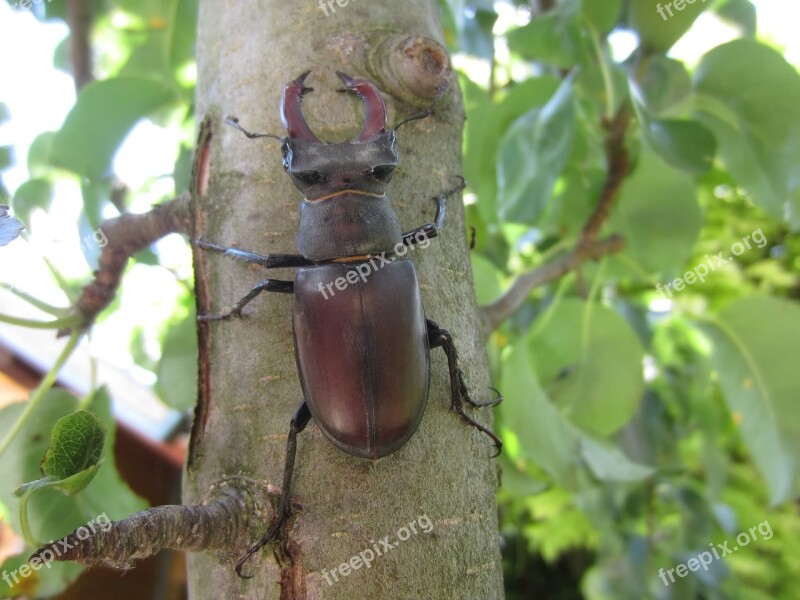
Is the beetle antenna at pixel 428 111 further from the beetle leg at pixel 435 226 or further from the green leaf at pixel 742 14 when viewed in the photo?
the green leaf at pixel 742 14

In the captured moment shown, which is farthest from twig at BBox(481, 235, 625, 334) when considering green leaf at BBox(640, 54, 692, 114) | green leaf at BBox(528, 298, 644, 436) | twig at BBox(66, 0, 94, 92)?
twig at BBox(66, 0, 94, 92)

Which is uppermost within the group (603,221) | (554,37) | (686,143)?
(554,37)

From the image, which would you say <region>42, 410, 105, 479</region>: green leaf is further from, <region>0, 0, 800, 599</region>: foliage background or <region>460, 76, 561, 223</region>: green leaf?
<region>460, 76, 561, 223</region>: green leaf

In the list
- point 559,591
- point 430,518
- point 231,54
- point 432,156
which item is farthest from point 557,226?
point 559,591

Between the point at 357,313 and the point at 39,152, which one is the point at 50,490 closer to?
the point at 357,313

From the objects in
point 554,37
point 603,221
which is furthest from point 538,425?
point 554,37
